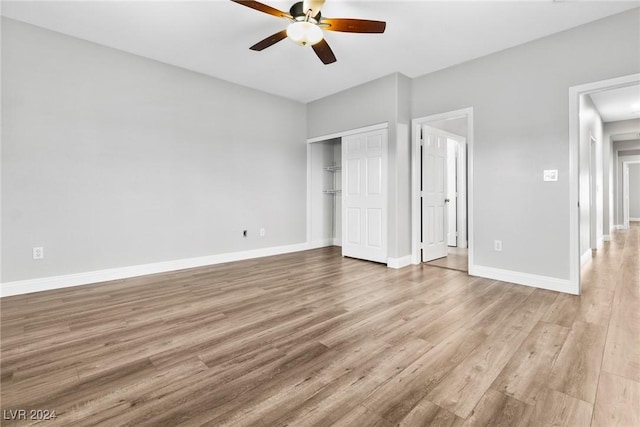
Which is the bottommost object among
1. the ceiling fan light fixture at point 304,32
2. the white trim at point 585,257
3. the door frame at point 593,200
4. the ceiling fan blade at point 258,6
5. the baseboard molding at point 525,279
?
the baseboard molding at point 525,279

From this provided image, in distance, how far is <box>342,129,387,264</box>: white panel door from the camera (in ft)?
15.1

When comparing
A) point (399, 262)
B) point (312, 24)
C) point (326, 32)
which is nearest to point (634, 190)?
point (399, 262)

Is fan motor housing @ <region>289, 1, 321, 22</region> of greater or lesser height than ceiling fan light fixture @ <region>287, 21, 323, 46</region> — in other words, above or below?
above

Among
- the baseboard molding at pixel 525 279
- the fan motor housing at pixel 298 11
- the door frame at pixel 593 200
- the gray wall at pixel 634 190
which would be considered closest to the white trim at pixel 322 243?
the baseboard molding at pixel 525 279

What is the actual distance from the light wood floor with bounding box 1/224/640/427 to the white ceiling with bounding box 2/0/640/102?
286cm

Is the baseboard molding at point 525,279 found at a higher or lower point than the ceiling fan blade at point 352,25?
lower

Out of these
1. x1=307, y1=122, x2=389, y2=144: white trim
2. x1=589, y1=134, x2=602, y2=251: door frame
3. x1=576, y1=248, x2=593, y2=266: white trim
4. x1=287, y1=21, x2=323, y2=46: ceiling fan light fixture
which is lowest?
x1=576, y1=248, x2=593, y2=266: white trim

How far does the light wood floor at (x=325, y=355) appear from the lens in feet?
4.68

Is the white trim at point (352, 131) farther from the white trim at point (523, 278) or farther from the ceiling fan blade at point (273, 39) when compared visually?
the white trim at point (523, 278)

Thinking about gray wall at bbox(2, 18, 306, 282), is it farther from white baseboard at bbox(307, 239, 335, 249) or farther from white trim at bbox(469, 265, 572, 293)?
white trim at bbox(469, 265, 572, 293)

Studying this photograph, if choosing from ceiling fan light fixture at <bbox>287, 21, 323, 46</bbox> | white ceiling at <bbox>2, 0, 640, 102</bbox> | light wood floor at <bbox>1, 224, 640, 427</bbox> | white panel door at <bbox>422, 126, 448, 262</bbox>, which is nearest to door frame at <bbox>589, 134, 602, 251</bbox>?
light wood floor at <bbox>1, 224, 640, 427</bbox>

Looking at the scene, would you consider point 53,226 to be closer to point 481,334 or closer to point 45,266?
point 45,266

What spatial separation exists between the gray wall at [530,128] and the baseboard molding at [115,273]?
3610 mm

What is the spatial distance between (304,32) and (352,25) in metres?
0.43
